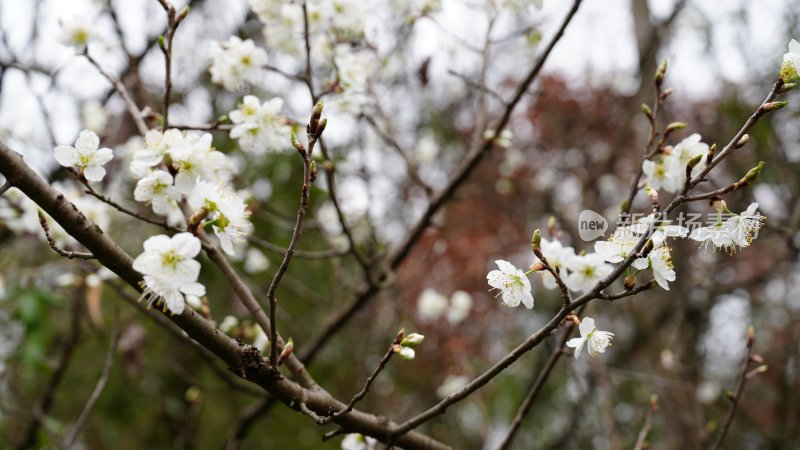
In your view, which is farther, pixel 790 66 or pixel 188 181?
pixel 188 181

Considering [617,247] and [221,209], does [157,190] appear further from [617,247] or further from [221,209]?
[617,247]

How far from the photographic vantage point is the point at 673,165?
170 cm

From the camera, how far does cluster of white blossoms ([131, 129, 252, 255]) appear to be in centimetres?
128

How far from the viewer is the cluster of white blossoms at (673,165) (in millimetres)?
1677

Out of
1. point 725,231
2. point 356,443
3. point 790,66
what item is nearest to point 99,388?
point 356,443

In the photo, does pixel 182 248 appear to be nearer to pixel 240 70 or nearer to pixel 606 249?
pixel 606 249

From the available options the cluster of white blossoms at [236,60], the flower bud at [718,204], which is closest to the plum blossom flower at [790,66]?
the flower bud at [718,204]

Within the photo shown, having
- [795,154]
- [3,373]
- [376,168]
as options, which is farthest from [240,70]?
[795,154]

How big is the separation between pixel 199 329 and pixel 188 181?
42 cm

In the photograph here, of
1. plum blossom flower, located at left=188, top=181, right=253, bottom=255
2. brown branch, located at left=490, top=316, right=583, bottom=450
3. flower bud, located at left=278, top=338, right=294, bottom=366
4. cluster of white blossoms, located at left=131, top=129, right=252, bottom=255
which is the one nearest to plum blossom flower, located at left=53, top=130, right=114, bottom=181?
cluster of white blossoms, located at left=131, top=129, right=252, bottom=255

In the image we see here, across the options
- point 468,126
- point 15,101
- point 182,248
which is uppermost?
point 468,126

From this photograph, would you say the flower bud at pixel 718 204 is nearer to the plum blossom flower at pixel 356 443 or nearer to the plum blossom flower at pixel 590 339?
the plum blossom flower at pixel 590 339

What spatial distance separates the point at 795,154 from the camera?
4160 millimetres

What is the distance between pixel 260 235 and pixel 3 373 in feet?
6.24
